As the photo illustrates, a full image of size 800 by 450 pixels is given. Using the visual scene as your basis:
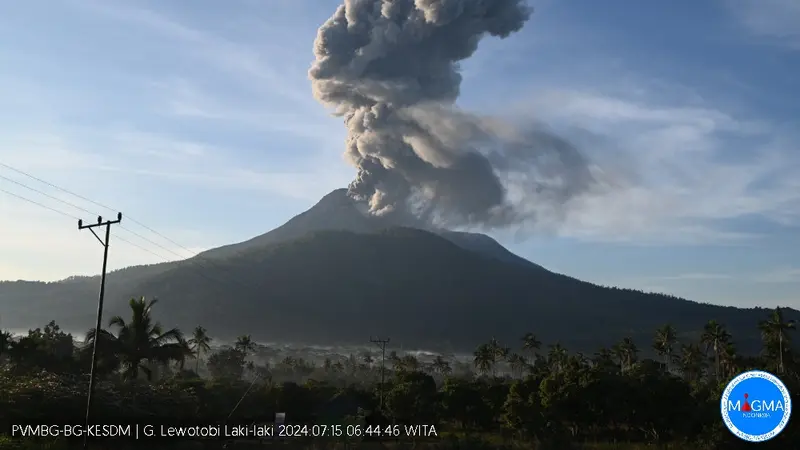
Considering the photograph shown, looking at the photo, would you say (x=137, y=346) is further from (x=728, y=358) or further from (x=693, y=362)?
(x=693, y=362)

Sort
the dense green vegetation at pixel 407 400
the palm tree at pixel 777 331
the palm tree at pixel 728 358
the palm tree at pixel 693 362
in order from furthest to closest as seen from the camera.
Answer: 1. the palm tree at pixel 693 362
2. the palm tree at pixel 728 358
3. the palm tree at pixel 777 331
4. the dense green vegetation at pixel 407 400

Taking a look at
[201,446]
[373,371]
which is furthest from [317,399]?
[373,371]

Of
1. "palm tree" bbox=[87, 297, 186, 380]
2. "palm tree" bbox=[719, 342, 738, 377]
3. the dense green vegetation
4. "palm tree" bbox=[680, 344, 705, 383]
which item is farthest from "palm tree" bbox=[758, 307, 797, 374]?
"palm tree" bbox=[87, 297, 186, 380]

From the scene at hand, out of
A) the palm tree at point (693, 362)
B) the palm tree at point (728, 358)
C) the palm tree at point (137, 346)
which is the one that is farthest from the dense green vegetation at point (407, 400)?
the palm tree at point (693, 362)


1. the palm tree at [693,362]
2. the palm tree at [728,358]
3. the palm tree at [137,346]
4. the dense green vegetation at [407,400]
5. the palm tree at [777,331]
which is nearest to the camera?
the dense green vegetation at [407,400]

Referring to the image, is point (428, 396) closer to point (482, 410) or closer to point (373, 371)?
point (482, 410)

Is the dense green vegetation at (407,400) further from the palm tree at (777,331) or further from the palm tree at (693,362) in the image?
the palm tree at (693,362)

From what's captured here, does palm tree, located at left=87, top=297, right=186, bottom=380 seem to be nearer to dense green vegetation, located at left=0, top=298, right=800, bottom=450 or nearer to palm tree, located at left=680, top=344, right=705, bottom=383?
dense green vegetation, located at left=0, top=298, right=800, bottom=450

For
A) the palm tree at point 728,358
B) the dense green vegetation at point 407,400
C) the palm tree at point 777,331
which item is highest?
the palm tree at point 777,331

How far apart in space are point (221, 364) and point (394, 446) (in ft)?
242

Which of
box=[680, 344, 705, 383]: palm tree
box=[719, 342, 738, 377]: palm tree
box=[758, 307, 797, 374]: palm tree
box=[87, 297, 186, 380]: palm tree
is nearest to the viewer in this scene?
box=[87, 297, 186, 380]: palm tree

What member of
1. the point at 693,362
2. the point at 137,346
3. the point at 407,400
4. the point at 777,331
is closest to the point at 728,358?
the point at 777,331

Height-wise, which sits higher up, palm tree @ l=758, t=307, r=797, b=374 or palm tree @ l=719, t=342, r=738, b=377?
palm tree @ l=758, t=307, r=797, b=374

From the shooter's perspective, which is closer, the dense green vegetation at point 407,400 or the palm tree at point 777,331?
the dense green vegetation at point 407,400
